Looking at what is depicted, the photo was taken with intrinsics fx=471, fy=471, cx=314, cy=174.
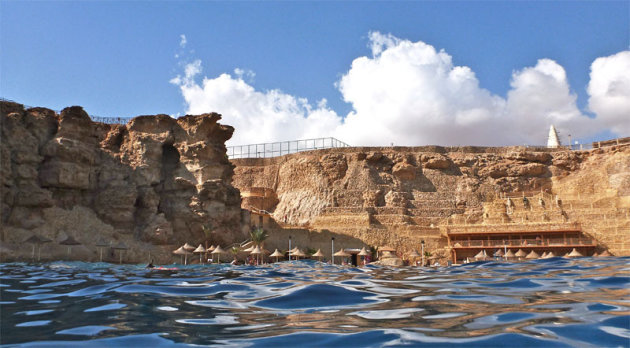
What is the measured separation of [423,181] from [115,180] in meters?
34.2

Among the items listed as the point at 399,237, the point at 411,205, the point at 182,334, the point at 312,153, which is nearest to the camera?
the point at 182,334

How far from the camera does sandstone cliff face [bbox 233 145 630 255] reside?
49.8 meters

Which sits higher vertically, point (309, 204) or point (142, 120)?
point (142, 120)

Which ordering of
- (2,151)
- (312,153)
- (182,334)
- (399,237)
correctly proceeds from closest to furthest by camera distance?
1. (182,334)
2. (2,151)
3. (399,237)
4. (312,153)

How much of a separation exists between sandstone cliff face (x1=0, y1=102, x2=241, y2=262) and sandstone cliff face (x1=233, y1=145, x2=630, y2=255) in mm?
11655

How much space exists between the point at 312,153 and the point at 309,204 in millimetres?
7573

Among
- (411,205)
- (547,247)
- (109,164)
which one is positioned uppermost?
(109,164)

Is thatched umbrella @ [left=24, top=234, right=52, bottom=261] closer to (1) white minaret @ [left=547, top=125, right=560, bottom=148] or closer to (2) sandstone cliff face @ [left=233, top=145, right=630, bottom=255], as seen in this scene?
(2) sandstone cliff face @ [left=233, top=145, right=630, bottom=255]

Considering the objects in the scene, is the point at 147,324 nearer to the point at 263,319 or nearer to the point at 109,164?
the point at 263,319

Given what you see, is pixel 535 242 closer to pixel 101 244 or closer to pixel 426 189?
pixel 426 189

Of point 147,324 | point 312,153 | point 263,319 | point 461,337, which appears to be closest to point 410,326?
point 461,337

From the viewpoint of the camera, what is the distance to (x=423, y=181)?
5650cm

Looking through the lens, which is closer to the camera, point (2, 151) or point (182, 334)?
point (182, 334)

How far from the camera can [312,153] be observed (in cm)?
6031
